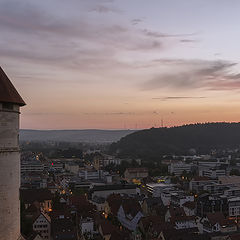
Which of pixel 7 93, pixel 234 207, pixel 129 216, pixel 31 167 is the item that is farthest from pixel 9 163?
pixel 31 167

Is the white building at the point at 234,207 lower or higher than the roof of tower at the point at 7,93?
lower

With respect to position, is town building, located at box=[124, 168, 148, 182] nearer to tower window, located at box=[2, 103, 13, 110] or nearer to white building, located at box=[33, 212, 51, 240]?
white building, located at box=[33, 212, 51, 240]

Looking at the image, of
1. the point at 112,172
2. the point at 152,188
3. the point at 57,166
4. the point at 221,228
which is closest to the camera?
the point at 221,228

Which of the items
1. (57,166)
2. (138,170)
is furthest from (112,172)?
(57,166)

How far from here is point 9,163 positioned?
11.0m

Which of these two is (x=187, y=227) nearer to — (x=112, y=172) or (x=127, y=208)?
(x=127, y=208)

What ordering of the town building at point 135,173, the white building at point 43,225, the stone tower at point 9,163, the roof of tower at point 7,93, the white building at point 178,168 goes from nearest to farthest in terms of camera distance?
1. the stone tower at point 9,163
2. the roof of tower at point 7,93
3. the white building at point 43,225
4. the town building at point 135,173
5. the white building at point 178,168

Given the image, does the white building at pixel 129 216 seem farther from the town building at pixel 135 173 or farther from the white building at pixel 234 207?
the town building at pixel 135 173

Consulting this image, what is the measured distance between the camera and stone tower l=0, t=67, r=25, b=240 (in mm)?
10852

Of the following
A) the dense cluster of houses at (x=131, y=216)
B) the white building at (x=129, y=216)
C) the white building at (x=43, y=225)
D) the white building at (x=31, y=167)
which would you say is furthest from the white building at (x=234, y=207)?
the white building at (x=31, y=167)

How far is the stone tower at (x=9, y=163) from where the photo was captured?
1085 centimetres

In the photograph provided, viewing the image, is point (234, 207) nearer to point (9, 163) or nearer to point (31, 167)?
point (9, 163)

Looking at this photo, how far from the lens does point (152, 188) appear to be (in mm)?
96688

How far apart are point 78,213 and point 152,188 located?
40.0 metres
